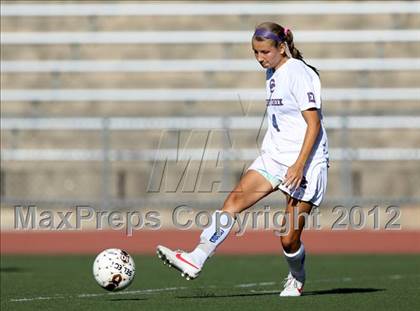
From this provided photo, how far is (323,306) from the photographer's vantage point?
746 cm

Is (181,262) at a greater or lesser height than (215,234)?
lesser

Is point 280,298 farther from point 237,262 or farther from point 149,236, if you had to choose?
point 149,236

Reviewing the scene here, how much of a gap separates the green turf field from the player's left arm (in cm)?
84

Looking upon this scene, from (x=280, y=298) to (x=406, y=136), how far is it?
12.9 metres

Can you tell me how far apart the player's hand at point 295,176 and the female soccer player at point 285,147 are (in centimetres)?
2

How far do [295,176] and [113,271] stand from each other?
145 centimetres

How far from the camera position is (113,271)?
7.89 m

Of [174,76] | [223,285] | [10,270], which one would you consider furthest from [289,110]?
[174,76]

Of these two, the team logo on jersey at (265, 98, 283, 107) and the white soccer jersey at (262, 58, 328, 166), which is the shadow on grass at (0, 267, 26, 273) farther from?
the team logo on jersey at (265, 98, 283, 107)

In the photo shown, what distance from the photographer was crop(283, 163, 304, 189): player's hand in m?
7.65

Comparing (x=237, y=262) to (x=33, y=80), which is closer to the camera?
(x=237, y=262)

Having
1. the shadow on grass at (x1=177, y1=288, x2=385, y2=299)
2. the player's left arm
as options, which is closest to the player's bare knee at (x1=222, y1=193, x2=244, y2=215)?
the player's left arm

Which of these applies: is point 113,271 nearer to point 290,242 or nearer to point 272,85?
point 290,242

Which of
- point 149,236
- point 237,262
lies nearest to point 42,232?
point 149,236
